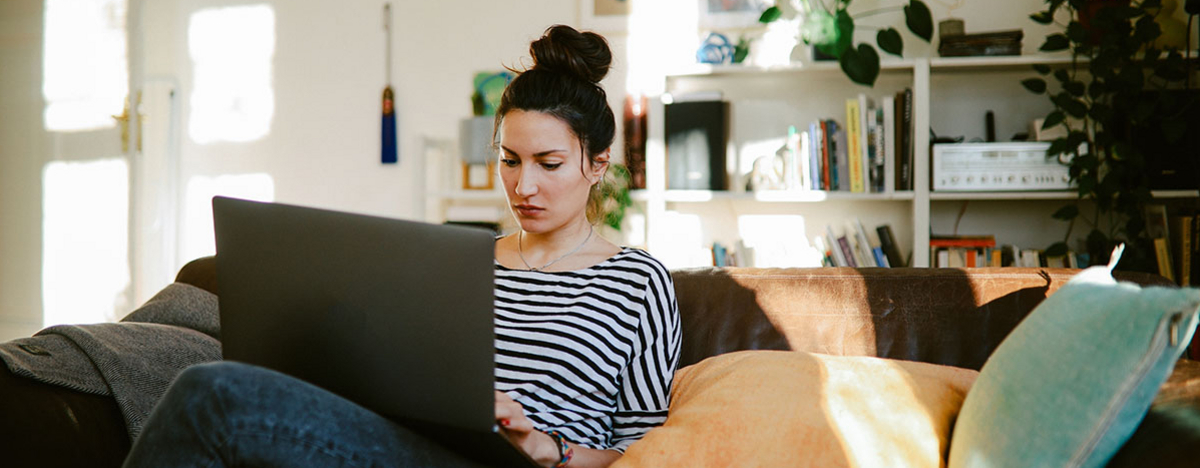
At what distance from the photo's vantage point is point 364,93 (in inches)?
136

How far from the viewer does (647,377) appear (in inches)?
55.2

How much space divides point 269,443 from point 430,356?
0.69 feet

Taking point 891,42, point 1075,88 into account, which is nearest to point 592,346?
point 891,42

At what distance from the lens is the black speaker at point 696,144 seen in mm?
2922

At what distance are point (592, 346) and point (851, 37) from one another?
1759 mm

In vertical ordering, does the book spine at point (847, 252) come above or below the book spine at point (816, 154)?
below

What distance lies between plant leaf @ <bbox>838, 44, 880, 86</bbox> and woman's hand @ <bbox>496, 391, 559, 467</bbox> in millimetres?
1888

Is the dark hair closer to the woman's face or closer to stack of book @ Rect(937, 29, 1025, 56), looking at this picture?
the woman's face

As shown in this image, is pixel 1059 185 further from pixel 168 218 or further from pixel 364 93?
pixel 168 218

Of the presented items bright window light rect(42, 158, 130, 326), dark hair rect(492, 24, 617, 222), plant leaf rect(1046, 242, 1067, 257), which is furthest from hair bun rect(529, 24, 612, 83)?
bright window light rect(42, 158, 130, 326)

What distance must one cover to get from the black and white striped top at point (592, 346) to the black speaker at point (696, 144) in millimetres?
1504

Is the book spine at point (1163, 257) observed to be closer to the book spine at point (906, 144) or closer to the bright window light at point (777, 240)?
the book spine at point (906, 144)

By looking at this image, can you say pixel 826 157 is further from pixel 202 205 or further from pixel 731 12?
pixel 202 205

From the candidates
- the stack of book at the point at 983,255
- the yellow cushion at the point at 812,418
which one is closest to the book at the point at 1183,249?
the stack of book at the point at 983,255
